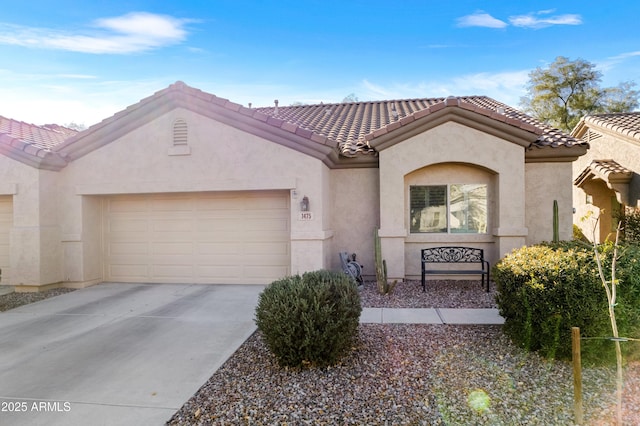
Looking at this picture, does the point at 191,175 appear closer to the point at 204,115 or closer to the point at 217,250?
the point at 204,115

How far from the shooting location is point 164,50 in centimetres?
1222

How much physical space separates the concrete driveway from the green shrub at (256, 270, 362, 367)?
107 cm

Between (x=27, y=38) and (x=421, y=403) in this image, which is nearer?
(x=421, y=403)

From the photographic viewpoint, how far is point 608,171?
13.7 metres

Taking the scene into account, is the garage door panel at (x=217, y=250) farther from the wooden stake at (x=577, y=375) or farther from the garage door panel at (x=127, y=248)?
the wooden stake at (x=577, y=375)

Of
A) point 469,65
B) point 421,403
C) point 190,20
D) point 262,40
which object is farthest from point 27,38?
point 469,65

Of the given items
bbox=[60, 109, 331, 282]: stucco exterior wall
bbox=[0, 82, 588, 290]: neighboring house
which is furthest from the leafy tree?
bbox=[60, 109, 331, 282]: stucco exterior wall

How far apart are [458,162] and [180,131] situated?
25.6 ft

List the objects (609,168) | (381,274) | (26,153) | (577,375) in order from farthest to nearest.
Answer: (609,168)
(26,153)
(381,274)
(577,375)

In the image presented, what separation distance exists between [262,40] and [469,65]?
33.1ft

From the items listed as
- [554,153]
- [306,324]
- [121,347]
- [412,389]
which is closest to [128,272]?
[121,347]

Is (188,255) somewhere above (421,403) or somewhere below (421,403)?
above

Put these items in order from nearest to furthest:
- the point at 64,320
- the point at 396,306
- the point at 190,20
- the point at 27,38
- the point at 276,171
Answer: the point at 64,320, the point at 396,306, the point at 276,171, the point at 27,38, the point at 190,20

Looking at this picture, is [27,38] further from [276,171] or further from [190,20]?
[276,171]
